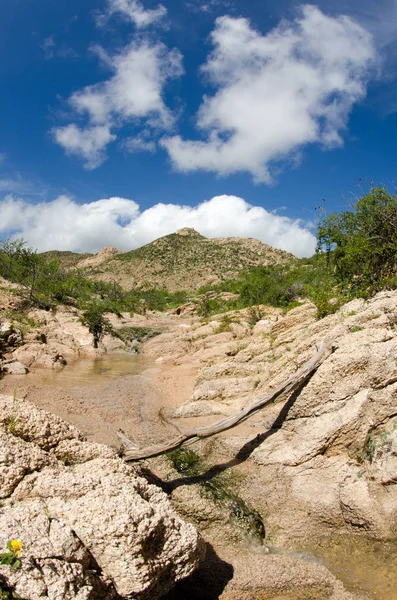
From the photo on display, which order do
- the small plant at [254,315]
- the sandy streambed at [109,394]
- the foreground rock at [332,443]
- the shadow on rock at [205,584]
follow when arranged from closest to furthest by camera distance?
the shadow on rock at [205,584] → the foreground rock at [332,443] → the sandy streambed at [109,394] → the small plant at [254,315]

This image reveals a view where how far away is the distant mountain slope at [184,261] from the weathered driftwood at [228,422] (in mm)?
68560

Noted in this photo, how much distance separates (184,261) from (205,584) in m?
84.7

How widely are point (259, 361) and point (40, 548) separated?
10.2 meters

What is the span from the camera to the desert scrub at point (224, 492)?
243 inches

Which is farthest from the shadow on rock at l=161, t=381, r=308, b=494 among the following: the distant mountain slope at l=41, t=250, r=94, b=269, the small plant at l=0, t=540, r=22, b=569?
the distant mountain slope at l=41, t=250, r=94, b=269

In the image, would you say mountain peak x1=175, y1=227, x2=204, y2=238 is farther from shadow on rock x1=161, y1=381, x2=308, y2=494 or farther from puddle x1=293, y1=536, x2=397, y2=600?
puddle x1=293, y1=536, x2=397, y2=600

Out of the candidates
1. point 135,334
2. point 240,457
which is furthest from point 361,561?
point 135,334

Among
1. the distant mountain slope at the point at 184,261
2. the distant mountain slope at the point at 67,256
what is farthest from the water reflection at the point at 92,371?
the distant mountain slope at the point at 67,256

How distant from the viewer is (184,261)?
8862 cm

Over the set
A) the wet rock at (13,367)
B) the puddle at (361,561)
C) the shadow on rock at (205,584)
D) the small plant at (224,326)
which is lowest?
the puddle at (361,561)

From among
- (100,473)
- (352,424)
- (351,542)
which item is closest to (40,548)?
(100,473)

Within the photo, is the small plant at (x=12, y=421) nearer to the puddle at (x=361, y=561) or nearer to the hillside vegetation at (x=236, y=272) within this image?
the puddle at (x=361, y=561)

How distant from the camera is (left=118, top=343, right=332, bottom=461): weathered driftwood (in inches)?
270

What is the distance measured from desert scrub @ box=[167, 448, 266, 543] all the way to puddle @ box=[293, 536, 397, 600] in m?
0.78
